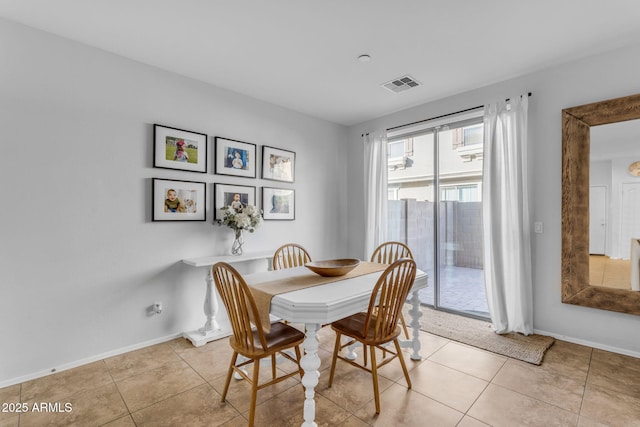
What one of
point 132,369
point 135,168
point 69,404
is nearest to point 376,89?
point 135,168

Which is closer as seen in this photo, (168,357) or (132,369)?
(132,369)

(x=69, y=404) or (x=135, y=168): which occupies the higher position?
(x=135, y=168)

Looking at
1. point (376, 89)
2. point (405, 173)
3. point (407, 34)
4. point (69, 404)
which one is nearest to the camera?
point (69, 404)

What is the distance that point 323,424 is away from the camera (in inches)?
70.1

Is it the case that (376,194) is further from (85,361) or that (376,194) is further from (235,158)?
(85,361)

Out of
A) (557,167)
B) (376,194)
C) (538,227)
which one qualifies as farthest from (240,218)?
(557,167)

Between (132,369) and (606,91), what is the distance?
14.9 ft

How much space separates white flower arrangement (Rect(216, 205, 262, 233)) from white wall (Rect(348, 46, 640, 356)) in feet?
9.10

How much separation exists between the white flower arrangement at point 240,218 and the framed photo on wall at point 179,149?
1.63 feet

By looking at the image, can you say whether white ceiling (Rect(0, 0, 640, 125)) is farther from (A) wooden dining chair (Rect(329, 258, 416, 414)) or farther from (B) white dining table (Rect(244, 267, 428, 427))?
Result: (B) white dining table (Rect(244, 267, 428, 427))

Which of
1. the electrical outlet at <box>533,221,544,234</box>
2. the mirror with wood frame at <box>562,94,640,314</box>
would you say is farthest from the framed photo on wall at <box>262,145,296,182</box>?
the mirror with wood frame at <box>562,94,640,314</box>

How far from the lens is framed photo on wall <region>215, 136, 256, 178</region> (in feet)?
10.8

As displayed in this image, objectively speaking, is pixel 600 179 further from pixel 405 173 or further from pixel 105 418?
pixel 105 418

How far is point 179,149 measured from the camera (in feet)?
9.82
